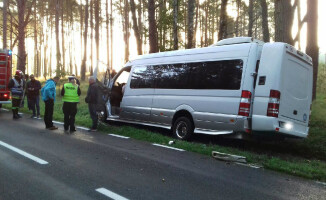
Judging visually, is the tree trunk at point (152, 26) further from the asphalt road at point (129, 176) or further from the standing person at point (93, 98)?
the asphalt road at point (129, 176)

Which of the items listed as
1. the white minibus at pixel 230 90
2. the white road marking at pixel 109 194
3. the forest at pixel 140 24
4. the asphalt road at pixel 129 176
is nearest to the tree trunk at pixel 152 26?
the forest at pixel 140 24

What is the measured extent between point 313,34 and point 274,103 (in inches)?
240

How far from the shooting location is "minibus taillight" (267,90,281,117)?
6.93 metres

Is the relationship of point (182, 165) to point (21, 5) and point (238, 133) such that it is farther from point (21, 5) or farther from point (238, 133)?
point (21, 5)

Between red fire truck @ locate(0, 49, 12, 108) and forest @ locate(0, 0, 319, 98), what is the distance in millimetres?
4902

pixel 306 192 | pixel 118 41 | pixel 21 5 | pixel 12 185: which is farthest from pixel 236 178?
pixel 118 41

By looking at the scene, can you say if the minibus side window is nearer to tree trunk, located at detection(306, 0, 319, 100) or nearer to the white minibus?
the white minibus

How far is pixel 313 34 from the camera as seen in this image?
11.6 metres

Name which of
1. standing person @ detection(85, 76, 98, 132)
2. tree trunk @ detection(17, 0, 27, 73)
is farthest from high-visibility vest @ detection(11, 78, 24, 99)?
tree trunk @ detection(17, 0, 27, 73)

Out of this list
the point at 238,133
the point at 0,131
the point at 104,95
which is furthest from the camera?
the point at 104,95

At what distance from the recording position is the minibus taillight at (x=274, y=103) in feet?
22.7

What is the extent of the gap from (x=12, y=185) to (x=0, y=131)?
5.50 m

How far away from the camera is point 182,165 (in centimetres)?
607

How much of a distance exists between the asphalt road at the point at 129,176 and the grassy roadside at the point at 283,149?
1.34 ft
